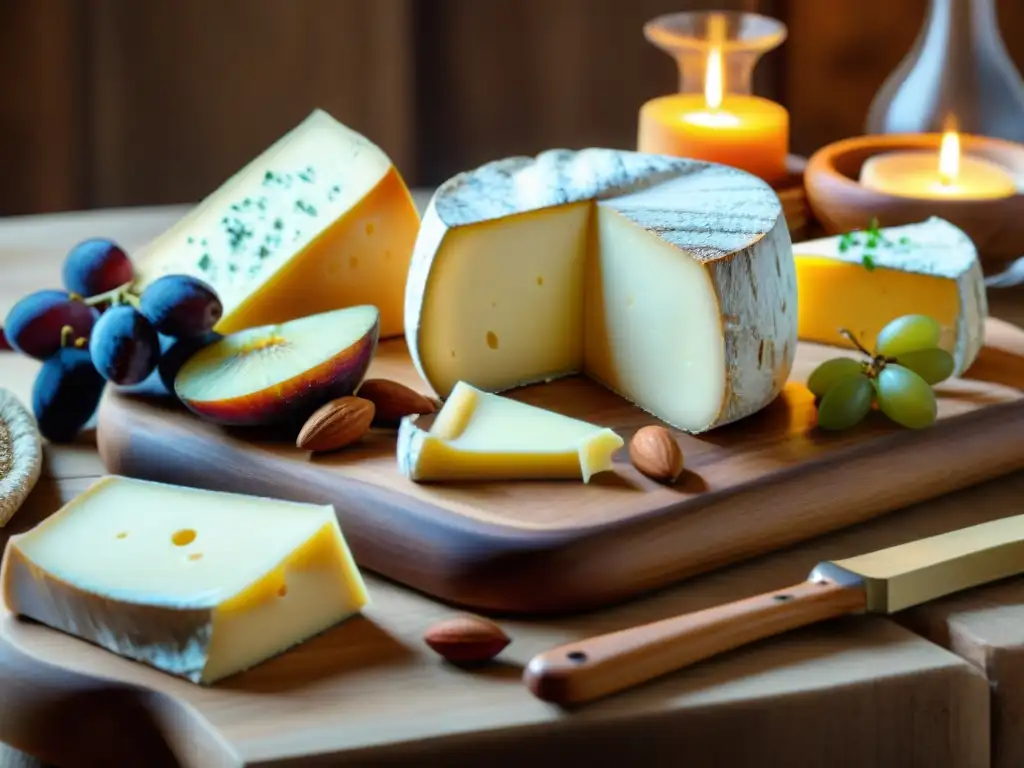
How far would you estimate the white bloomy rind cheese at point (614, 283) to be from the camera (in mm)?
1448

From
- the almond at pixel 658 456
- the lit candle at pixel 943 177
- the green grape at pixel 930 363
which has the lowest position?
the almond at pixel 658 456

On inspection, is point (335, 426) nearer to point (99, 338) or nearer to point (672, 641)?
point (99, 338)

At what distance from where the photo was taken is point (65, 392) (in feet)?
5.16

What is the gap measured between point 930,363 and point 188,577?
2.50 ft

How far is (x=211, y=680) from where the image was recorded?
1131 mm

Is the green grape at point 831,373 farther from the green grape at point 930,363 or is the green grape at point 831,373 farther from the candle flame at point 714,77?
the candle flame at point 714,77

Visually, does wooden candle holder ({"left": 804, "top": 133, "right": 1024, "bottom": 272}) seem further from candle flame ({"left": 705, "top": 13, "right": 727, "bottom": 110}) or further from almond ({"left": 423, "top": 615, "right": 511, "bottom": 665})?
almond ({"left": 423, "top": 615, "right": 511, "bottom": 665})

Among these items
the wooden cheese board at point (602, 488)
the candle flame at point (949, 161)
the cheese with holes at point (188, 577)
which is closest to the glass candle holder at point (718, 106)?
the candle flame at point (949, 161)

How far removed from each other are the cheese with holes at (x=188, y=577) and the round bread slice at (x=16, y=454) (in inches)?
6.1

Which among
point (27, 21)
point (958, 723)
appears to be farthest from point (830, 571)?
point (27, 21)

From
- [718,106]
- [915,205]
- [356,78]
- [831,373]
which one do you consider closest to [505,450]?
[831,373]

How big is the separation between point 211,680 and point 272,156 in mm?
840

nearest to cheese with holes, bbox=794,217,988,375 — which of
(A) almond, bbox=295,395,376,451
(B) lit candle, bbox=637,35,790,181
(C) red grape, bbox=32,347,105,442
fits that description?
(B) lit candle, bbox=637,35,790,181

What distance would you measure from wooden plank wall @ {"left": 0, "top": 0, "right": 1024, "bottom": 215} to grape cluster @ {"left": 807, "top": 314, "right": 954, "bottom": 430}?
157 centimetres
